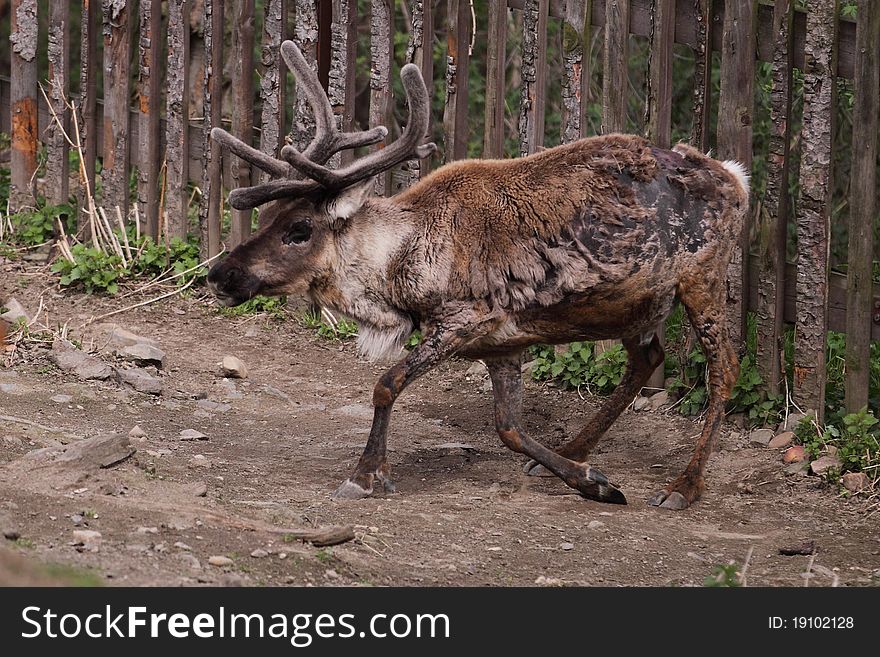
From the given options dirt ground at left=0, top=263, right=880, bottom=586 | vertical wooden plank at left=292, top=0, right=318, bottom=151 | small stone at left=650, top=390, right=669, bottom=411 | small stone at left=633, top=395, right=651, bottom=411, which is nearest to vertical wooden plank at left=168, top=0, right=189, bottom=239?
dirt ground at left=0, top=263, right=880, bottom=586

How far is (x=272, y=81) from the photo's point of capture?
10148mm

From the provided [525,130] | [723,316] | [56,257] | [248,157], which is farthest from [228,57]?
[723,316]

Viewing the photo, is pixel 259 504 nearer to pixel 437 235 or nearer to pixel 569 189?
pixel 437 235

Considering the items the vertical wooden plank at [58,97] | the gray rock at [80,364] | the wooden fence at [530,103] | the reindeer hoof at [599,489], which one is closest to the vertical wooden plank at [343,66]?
the wooden fence at [530,103]

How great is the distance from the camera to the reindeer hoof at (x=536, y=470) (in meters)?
7.68

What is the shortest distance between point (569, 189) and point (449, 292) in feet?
2.85

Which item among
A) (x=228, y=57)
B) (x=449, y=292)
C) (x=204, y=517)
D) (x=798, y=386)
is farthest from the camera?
(x=228, y=57)

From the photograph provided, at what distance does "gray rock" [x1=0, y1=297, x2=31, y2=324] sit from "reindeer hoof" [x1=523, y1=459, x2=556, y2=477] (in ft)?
12.2

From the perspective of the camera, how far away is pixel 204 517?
579 cm

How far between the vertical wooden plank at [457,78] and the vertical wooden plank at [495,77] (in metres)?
0.18

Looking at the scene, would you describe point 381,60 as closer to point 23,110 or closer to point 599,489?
→ point 23,110

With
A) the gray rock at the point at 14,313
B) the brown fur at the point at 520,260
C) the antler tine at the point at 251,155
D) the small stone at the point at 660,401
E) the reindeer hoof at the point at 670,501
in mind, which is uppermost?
the antler tine at the point at 251,155

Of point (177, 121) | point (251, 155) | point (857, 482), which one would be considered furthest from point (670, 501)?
point (177, 121)

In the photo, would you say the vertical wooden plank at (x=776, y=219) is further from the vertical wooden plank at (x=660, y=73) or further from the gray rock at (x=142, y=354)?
the gray rock at (x=142, y=354)
